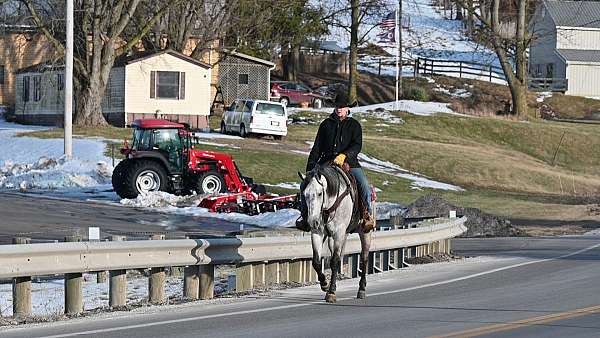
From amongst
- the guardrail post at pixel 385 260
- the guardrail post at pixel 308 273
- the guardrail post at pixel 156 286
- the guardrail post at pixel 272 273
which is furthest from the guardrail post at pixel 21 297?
the guardrail post at pixel 385 260

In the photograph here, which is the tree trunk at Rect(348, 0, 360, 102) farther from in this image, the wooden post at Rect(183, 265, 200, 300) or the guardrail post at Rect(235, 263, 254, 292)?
the wooden post at Rect(183, 265, 200, 300)

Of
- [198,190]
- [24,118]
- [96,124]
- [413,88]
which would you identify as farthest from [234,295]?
[413,88]

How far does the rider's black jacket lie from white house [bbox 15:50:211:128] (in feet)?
149

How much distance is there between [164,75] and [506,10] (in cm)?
5719

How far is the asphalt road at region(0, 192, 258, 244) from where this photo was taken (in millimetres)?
25386

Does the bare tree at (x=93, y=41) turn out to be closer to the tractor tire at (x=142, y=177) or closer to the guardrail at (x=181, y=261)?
the tractor tire at (x=142, y=177)

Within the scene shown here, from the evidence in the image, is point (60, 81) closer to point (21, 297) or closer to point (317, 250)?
point (317, 250)

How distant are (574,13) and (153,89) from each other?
49.7 metres

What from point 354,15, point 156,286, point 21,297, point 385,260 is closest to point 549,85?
point 354,15

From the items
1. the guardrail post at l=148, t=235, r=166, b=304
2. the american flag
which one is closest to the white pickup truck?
the american flag

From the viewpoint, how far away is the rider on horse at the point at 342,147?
47.9 feet

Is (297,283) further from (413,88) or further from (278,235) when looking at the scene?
(413,88)

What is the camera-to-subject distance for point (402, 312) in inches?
519

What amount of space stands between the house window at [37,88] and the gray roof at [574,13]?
48173 millimetres
